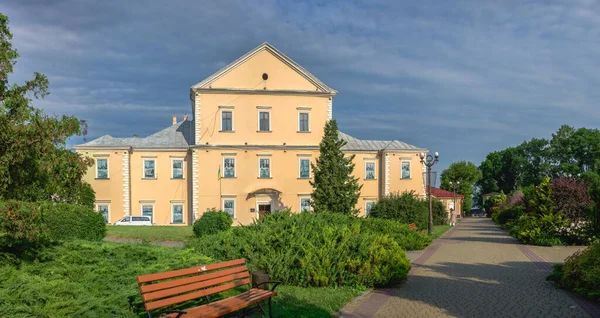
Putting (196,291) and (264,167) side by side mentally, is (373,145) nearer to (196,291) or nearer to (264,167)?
(264,167)

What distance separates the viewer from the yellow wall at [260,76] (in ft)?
137

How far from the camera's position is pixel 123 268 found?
31.5 feet

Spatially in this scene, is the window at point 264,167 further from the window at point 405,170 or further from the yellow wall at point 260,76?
the window at point 405,170

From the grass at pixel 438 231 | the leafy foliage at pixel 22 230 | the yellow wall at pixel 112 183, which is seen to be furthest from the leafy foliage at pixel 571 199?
the yellow wall at pixel 112 183

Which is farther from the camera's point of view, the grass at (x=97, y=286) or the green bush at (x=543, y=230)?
the green bush at (x=543, y=230)

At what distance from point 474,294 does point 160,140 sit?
3709cm

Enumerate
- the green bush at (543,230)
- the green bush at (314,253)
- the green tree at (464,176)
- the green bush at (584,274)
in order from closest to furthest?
the green bush at (584,274) → the green bush at (314,253) → the green bush at (543,230) → the green tree at (464,176)

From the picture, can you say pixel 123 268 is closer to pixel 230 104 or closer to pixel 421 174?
pixel 230 104

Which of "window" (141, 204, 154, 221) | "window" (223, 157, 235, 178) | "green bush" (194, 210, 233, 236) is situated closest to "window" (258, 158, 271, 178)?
"window" (223, 157, 235, 178)

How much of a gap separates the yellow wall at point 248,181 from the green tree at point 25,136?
33.6 metres

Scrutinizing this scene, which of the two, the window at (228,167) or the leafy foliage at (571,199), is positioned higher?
the window at (228,167)

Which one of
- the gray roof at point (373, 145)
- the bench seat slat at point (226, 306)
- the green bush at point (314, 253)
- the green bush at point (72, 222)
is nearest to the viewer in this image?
the bench seat slat at point (226, 306)

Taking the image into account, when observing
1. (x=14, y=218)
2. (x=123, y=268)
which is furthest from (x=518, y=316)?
(x=14, y=218)

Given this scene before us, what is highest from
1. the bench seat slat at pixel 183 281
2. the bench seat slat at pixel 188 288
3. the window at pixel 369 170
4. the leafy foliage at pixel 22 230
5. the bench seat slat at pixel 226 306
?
the window at pixel 369 170
